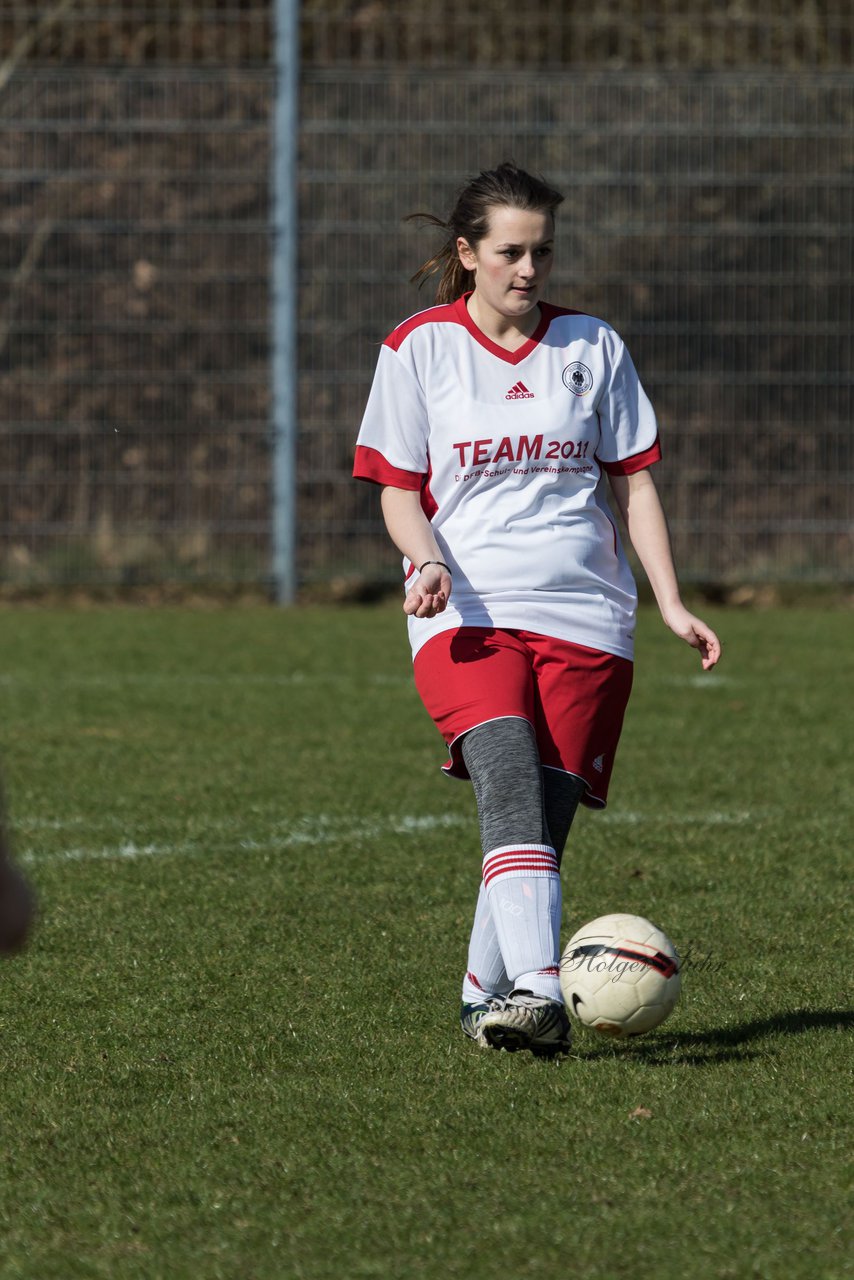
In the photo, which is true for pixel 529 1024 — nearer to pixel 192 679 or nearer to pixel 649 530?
pixel 649 530

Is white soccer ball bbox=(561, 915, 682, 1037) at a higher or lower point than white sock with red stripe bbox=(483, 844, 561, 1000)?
lower

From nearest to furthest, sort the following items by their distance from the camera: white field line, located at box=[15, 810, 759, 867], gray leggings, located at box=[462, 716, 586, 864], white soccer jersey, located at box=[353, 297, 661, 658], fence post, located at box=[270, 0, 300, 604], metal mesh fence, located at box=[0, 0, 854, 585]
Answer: gray leggings, located at box=[462, 716, 586, 864] < white soccer jersey, located at box=[353, 297, 661, 658] < white field line, located at box=[15, 810, 759, 867] < fence post, located at box=[270, 0, 300, 604] < metal mesh fence, located at box=[0, 0, 854, 585]

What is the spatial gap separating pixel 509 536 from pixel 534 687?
31 cm

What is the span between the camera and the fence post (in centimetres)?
1241

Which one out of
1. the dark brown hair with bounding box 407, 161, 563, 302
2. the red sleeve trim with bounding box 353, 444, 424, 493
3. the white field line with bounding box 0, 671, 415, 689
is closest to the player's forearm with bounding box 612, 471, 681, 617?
the red sleeve trim with bounding box 353, 444, 424, 493

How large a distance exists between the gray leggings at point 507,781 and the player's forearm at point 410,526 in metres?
0.36

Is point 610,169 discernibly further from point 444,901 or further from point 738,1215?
point 738,1215

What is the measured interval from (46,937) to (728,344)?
881 cm

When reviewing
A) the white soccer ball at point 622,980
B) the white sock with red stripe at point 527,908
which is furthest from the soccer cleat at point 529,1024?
the white soccer ball at point 622,980

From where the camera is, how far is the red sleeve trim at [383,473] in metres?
4.03

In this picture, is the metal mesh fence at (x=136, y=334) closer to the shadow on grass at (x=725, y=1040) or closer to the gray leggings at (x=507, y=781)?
the shadow on grass at (x=725, y=1040)

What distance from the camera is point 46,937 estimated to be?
4.93 metres

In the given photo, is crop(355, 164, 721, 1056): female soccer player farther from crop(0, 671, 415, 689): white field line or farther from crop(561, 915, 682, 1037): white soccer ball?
crop(0, 671, 415, 689): white field line

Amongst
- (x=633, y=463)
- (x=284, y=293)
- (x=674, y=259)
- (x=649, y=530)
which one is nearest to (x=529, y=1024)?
(x=649, y=530)
